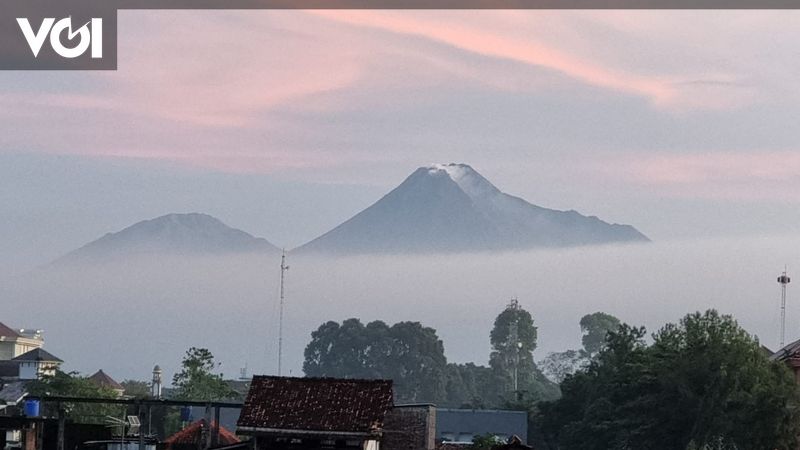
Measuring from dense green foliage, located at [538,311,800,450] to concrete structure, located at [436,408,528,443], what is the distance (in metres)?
24.9

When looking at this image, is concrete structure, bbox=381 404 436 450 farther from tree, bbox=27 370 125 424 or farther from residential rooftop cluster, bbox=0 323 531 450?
tree, bbox=27 370 125 424

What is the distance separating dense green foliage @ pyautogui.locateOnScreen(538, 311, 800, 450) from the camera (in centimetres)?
11206

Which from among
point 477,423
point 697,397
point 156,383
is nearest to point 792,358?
point 697,397

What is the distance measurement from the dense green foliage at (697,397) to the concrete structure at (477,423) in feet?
81.8

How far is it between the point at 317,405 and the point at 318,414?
54cm

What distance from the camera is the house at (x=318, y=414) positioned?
7156cm

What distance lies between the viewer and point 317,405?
7256cm

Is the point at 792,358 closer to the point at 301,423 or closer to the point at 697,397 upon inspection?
the point at 697,397

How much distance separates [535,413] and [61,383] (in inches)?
A: 1791

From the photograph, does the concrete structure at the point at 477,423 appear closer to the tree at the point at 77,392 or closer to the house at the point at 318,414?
the tree at the point at 77,392

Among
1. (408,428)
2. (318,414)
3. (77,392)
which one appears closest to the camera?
(318,414)

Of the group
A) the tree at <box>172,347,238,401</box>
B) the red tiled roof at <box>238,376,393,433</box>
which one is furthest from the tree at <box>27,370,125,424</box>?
the red tiled roof at <box>238,376,393,433</box>

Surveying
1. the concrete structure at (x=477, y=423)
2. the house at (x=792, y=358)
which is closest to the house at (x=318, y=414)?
the house at (x=792, y=358)

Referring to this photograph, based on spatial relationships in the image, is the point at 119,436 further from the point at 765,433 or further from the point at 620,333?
the point at 620,333
